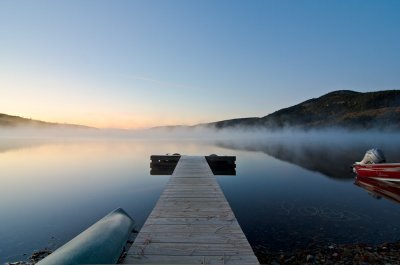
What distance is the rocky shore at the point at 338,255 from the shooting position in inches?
333

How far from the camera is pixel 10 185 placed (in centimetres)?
2258

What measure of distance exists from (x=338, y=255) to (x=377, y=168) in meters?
15.3

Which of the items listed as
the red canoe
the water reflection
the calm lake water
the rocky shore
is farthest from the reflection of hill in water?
the rocky shore

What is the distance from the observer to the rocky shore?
8.47m

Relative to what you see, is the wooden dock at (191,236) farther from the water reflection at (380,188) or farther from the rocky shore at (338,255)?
the water reflection at (380,188)

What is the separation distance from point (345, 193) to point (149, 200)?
42.2 feet

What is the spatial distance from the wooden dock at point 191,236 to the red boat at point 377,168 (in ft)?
51.0

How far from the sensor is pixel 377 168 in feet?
68.9

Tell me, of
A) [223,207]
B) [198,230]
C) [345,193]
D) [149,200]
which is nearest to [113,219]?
[198,230]

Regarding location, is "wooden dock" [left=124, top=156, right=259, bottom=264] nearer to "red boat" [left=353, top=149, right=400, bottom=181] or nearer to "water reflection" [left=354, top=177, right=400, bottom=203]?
"water reflection" [left=354, top=177, right=400, bottom=203]

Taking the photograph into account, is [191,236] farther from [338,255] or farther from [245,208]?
[245,208]

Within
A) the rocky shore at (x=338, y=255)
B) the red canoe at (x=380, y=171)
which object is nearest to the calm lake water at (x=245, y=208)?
the rocky shore at (x=338, y=255)

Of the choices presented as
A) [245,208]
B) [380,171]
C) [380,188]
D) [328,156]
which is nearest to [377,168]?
[380,171]

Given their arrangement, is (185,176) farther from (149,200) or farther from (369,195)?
(369,195)
